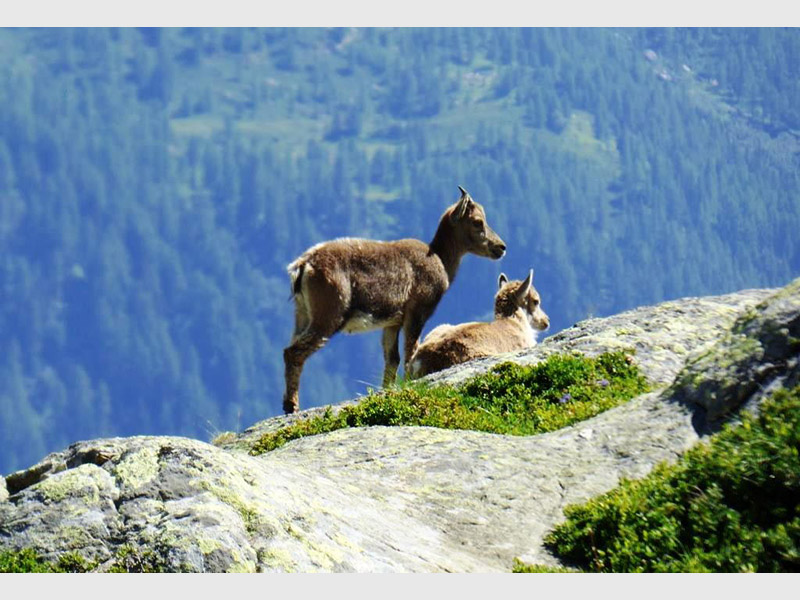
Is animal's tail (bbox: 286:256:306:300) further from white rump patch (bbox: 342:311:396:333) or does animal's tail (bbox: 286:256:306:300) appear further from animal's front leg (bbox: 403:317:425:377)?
animal's front leg (bbox: 403:317:425:377)

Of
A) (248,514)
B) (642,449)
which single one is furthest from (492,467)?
(248,514)

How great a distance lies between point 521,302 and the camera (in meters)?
17.7

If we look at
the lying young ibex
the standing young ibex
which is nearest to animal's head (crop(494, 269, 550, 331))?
the lying young ibex

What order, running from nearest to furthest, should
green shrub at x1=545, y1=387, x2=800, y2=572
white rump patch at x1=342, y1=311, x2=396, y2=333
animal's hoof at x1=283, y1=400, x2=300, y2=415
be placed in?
green shrub at x1=545, y1=387, x2=800, y2=572 < animal's hoof at x1=283, y1=400, x2=300, y2=415 < white rump patch at x1=342, y1=311, x2=396, y2=333

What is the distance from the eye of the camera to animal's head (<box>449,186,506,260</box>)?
2077cm

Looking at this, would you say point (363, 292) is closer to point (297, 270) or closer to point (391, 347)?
point (297, 270)

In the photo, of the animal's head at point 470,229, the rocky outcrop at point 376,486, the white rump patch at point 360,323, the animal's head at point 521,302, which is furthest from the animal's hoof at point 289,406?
the rocky outcrop at point 376,486

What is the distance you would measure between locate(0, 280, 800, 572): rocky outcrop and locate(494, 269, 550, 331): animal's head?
334 inches

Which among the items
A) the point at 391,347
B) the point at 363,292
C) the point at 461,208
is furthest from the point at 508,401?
the point at 461,208

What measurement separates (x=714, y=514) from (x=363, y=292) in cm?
1205

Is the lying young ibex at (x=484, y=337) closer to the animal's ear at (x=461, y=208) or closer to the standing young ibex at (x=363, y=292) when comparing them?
the standing young ibex at (x=363, y=292)

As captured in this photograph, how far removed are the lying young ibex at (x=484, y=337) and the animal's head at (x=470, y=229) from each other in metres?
2.87

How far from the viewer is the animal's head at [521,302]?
1739 centimetres

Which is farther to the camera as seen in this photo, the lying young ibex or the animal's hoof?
the animal's hoof
